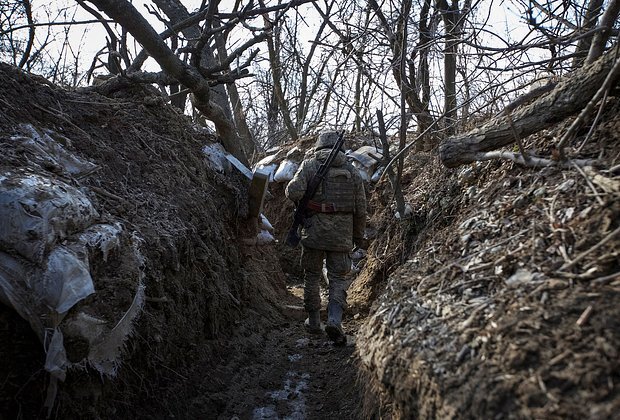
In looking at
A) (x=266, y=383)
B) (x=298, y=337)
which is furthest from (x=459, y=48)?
(x=266, y=383)

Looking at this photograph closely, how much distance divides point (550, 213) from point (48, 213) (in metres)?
2.78

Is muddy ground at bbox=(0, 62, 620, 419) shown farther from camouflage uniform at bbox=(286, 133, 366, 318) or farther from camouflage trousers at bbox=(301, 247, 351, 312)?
camouflage uniform at bbox=(286, 133, 366, 318)

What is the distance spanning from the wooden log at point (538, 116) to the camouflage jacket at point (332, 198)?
176cm

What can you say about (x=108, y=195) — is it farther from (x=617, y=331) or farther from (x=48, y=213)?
(x=617, y=331)

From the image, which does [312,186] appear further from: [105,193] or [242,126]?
[242,126]

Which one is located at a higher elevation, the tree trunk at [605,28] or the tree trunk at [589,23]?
the tree trunk at [589,23]

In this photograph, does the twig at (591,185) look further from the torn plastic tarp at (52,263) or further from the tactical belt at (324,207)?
the tactical belt at (324,207)

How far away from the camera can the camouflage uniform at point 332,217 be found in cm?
568

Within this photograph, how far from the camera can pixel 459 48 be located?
6.45 metres

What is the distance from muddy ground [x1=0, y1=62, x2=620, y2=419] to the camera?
6.59 ft

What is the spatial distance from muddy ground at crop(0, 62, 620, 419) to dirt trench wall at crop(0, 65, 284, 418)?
0.05 ft

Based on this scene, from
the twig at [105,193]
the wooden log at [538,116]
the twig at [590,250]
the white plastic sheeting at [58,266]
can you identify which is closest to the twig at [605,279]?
the twig at [590,250]

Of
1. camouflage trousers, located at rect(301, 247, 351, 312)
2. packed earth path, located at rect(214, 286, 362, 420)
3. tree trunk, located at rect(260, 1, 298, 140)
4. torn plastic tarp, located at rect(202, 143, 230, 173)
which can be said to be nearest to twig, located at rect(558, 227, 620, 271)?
packed earth path, located at rect(214, 286, 362, 420)

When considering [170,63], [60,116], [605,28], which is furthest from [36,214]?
[605,28]
